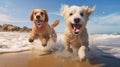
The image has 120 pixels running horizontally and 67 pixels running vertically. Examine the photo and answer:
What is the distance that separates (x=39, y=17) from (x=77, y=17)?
289cm

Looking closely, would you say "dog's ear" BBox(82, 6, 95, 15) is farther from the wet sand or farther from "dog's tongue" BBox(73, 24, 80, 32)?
the wet sand

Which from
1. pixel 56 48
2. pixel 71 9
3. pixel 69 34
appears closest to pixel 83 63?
pixel 69 34

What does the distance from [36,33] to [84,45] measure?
8.81 feet

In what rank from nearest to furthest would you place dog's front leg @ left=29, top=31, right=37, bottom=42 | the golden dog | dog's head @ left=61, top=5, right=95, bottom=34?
dog's head @ left=61, top=5, right=95, bottom=34 → dog's front leg @ left=29, top=31, right=37, bottom=42 → the golden dog

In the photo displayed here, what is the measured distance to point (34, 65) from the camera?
17.8 feet

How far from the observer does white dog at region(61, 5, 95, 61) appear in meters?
5.66

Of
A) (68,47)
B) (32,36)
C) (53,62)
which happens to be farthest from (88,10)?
(32,36)

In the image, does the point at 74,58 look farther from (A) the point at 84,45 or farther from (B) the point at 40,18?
(B) the point at 40,18

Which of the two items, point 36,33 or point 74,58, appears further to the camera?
point 36,33

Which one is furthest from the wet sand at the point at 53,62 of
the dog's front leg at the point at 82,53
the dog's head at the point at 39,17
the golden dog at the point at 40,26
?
the dog's head at the point at 39,17

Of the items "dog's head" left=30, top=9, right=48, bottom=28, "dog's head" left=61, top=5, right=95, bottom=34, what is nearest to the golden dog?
"dog's head" left=30, top=9, right=48, bottom=28

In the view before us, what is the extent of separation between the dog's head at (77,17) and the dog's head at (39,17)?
2.06 m

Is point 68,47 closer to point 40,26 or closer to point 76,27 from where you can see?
point 76,27

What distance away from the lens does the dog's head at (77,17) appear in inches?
222
